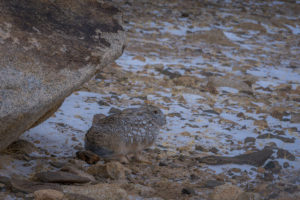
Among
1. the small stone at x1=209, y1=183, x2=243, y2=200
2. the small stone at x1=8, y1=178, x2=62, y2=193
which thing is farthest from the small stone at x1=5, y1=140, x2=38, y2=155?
the small stone at x1=209, y1=183, x2=243, y2=200

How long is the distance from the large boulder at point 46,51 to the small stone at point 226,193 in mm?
1389

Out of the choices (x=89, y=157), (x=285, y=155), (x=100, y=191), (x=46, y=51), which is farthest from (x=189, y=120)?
(x=46, y=51)

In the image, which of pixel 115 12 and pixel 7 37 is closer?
pixel 7 37

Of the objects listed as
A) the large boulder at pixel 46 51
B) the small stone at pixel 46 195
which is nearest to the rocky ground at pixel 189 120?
the small stone at pixel 46 195

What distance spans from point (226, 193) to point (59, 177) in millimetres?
1326

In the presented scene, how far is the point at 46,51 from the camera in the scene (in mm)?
3234

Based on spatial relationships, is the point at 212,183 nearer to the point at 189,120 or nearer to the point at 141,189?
the point at 141,189

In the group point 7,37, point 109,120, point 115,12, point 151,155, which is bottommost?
point 151,155

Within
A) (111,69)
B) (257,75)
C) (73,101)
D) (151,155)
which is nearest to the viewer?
(151,155)

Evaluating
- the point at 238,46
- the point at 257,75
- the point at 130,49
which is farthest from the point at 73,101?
the point at 238,46

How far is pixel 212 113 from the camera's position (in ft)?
18.7

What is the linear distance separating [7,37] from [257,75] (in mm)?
5433

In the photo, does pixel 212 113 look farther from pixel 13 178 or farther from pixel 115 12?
pixel 13 178

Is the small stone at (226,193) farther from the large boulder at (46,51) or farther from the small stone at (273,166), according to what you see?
the large boulder at (46,51)
